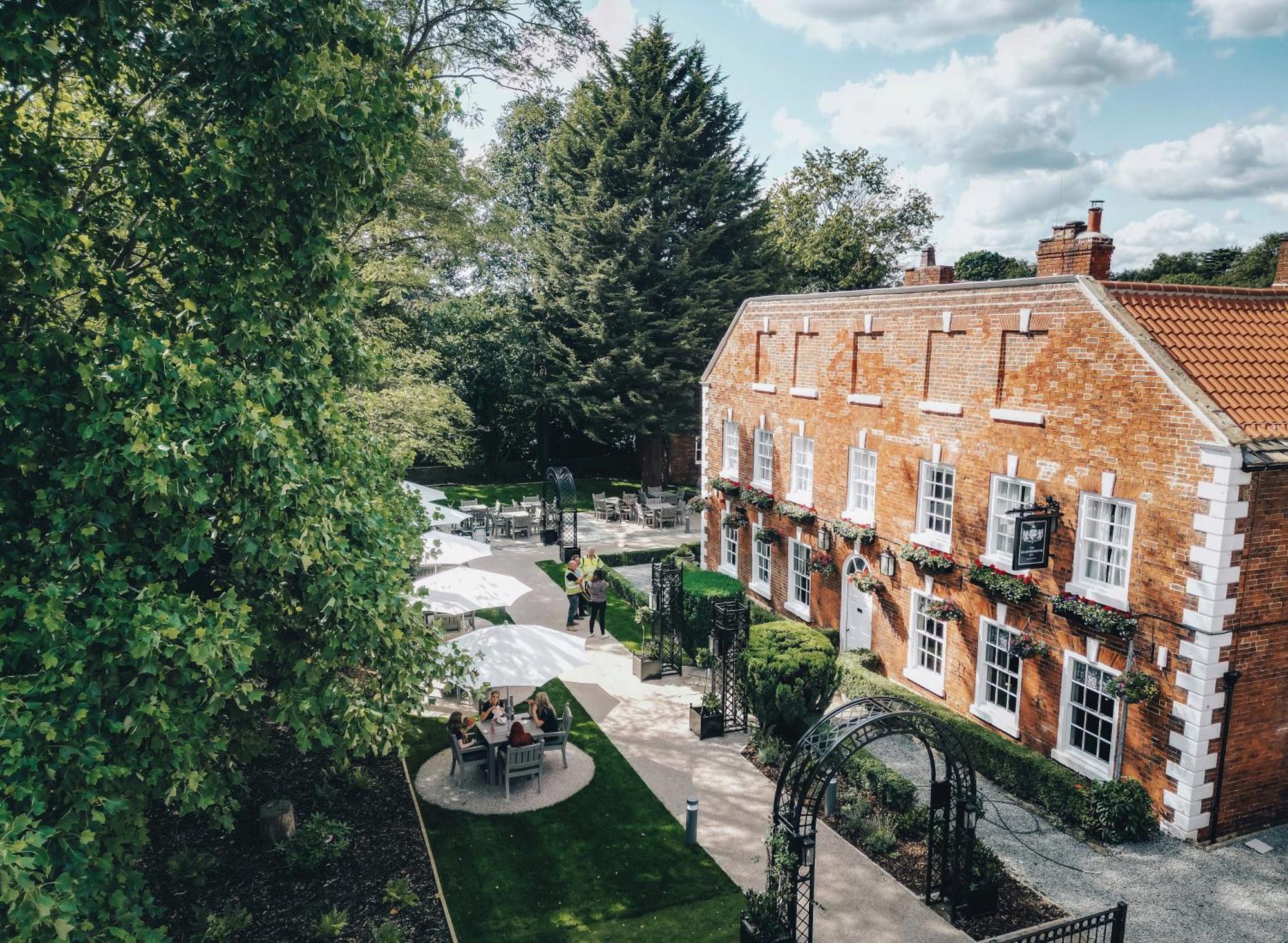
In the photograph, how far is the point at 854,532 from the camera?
60.4ft

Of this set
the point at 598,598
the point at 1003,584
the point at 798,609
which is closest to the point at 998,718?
the point at 1003,584

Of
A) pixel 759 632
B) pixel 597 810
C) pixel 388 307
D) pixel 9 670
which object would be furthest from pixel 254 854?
pixel 388 307

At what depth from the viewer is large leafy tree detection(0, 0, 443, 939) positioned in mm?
6633

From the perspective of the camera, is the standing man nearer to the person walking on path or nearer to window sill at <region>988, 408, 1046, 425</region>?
the person walking on path

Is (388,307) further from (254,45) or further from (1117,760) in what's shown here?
(1117,760)

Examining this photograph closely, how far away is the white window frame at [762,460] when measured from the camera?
73.0 feet

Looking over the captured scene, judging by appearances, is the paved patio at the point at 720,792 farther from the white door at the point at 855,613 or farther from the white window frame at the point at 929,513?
the white window frame at the point at 929,513

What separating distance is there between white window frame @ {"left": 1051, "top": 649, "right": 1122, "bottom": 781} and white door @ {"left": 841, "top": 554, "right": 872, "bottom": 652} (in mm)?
5160

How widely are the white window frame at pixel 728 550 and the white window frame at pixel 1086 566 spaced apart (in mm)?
11769

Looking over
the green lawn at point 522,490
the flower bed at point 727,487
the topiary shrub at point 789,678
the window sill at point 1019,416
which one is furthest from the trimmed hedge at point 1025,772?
the green lawn at point 522,490

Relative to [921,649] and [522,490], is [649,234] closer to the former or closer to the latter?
[522,490]

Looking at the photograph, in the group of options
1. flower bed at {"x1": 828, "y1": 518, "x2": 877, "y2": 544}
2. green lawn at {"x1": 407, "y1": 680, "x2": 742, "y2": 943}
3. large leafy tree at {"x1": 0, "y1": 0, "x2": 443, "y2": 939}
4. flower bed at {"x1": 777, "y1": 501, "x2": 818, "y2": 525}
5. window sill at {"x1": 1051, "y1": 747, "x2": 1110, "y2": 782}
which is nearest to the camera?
large leafy tree at {"x1": 0, "y1": 0, "x2": 443, "y2": 939}

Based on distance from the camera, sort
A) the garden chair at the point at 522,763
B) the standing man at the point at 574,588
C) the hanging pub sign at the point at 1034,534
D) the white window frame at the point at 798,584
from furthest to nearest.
Answer: the standing man at the point at 574,588
the white window frame at the point at 798,584
the garden chair at the point at 522,763
the hanging pub sign at the point at 1034,534

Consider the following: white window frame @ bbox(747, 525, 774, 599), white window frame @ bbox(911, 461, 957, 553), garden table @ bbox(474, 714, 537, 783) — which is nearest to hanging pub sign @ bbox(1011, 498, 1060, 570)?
white window frame @ bbox(911, 461, 957, 553)
